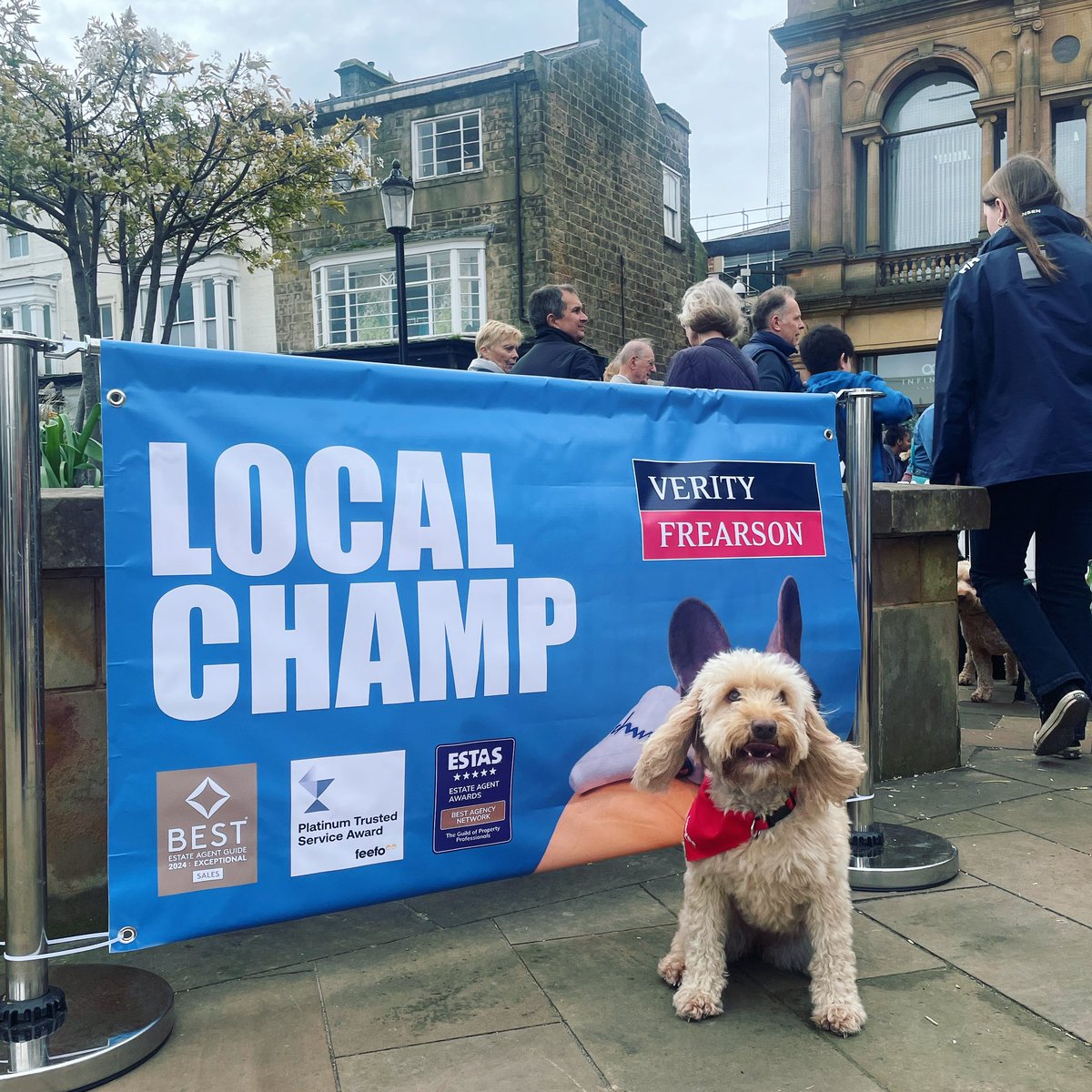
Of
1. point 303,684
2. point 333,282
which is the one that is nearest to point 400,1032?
point 303,684

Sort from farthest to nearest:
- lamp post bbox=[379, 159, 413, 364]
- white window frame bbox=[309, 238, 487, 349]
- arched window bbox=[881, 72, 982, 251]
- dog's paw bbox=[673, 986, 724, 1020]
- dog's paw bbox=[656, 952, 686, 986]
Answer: arched window bbox=[881, 72, 982, 251], white window frame bbox=[309, 238, 487, 349], lamp post bbox=[379, 159, 413, 364], dog's paw bbox=[656, 952, 686, 986], dog's paw bbox=[673, 986, 724, 1020]

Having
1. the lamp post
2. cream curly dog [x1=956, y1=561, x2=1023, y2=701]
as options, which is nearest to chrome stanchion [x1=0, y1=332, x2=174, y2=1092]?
cream curly dog [x1=956, y1=561, x2=1023, y2=701]

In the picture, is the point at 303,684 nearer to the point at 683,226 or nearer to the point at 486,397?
the point at 486,397

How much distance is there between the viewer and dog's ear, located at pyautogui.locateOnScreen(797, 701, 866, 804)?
2477 millimetres

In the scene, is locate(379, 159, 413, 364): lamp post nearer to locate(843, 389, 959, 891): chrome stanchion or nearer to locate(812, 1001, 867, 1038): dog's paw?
locate(843, 389, 959, 891): chrome stanchion

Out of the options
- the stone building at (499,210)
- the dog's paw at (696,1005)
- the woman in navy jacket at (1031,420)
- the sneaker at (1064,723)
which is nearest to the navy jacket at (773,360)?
the woman in navy jacket at (1031,420)

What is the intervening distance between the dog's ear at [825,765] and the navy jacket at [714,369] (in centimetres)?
226

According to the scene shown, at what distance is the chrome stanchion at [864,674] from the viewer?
11.2 ft

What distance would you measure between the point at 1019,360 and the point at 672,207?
24.1m

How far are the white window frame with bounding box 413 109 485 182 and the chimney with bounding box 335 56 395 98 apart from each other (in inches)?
159

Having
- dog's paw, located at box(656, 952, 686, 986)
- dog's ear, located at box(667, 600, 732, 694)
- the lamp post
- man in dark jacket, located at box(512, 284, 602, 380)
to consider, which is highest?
the lamp post

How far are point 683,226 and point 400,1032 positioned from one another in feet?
89.2

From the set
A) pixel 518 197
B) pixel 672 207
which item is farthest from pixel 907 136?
pixel 518 197

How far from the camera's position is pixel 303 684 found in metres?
2.56
